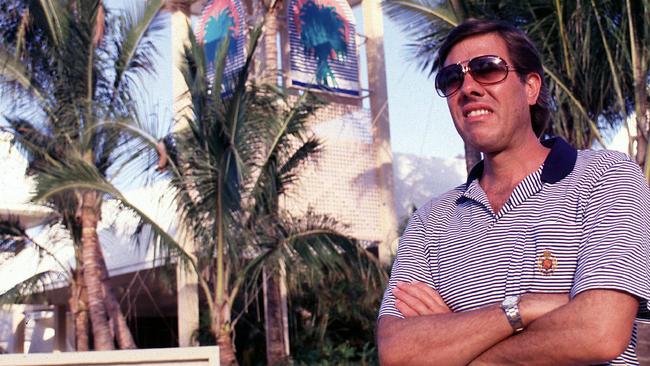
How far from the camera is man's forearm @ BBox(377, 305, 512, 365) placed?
75.3 inches

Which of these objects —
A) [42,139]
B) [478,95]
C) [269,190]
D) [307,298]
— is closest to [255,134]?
[269,190]

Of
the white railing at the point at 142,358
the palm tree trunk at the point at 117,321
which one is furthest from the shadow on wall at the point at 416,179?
the white railing at the point at 142,358

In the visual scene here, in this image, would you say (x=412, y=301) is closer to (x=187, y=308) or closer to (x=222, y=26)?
(x=187, y=308)

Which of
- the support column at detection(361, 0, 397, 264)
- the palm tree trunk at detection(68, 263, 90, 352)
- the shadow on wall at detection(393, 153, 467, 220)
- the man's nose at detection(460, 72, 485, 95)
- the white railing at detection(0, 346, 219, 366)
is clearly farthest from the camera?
the shadow on wall at detection(393, 153, 467, 220)

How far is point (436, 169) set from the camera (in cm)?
1675

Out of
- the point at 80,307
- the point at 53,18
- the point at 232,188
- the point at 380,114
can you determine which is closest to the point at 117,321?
the point at 80,307

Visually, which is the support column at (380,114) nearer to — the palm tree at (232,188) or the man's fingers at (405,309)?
the palm tree at (232,188)

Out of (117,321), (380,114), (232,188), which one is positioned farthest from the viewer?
(380,114)

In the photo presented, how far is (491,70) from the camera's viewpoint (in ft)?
7.04

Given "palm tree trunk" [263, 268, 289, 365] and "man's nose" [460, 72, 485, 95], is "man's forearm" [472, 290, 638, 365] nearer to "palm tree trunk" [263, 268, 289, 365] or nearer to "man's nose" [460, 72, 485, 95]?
"man's nose" [460, 72, 485, 95]

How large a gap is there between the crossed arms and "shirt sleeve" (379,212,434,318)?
15 centimetres

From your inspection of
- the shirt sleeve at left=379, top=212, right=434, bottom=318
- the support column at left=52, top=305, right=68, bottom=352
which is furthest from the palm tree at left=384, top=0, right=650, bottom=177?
the support column at left=52, top=305, right=68, bottom=352

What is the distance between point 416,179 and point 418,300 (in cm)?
1444

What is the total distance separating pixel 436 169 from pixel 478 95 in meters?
14.7
